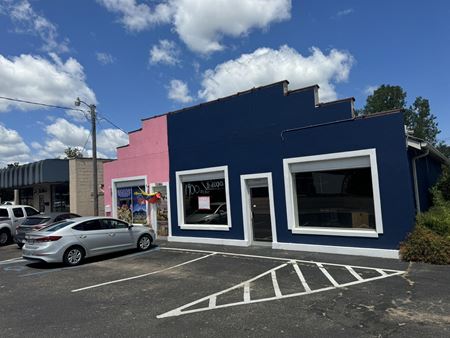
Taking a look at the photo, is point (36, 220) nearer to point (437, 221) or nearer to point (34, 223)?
point (34, 223)

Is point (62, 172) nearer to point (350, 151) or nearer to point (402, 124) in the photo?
point (350, 151)

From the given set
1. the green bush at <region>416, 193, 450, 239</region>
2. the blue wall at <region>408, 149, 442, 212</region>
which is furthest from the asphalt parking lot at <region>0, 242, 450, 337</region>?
the blue wall at <region>408, 149, 442, 212</region>

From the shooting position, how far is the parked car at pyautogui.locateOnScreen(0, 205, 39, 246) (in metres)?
18.4

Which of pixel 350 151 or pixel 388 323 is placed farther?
pixel 350 151

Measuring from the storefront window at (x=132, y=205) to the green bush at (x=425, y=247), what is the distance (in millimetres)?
11169

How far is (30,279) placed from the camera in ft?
32.8

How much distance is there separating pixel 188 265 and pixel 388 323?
242 inches

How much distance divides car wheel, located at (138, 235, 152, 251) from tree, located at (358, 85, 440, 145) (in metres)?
50.7

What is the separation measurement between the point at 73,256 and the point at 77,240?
1.60 feet

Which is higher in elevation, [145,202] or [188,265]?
[145,202]

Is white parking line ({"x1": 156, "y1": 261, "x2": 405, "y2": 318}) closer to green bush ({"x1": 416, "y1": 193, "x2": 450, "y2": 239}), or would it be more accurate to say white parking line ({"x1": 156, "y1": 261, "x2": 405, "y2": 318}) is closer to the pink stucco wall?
green bush ({"x1": 416, "y1": 193, "x2": 450, "y2": 239})

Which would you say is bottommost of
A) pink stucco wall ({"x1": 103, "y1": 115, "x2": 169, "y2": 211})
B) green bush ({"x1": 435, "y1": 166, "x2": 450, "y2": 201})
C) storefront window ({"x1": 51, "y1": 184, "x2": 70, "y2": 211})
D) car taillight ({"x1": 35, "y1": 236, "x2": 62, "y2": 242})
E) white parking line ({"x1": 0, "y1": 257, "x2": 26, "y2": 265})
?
white parking line ({"x1": 0, "y1": 257, "x2": 26, "y2": 265})

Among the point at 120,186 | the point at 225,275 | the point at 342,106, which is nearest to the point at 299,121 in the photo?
the point at 342,106

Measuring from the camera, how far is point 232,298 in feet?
24.0
